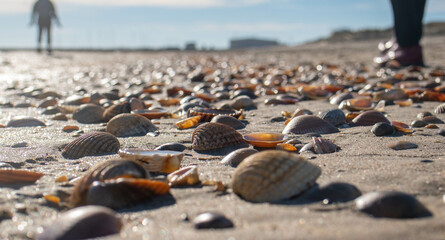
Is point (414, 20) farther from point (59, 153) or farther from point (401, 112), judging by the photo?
point (59, 153)

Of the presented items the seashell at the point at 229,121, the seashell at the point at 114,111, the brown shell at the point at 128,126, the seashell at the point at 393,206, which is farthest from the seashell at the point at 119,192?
the seashell at the point at 114,111

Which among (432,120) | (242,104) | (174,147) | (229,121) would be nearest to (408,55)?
(242,104)

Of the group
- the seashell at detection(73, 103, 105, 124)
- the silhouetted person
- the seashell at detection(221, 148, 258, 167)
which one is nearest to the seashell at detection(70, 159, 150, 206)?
the seashell at detection(221, 148, 258, 167)

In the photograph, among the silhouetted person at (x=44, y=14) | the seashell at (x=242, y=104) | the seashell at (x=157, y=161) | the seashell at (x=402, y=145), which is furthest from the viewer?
the silhouetted person at (x=44, y=14)

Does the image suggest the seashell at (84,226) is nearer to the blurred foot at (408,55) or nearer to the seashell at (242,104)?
the seashell at (242,104)

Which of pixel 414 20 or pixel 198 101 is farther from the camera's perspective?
pixel 414 20

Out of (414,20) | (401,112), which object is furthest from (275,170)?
(414,20)
